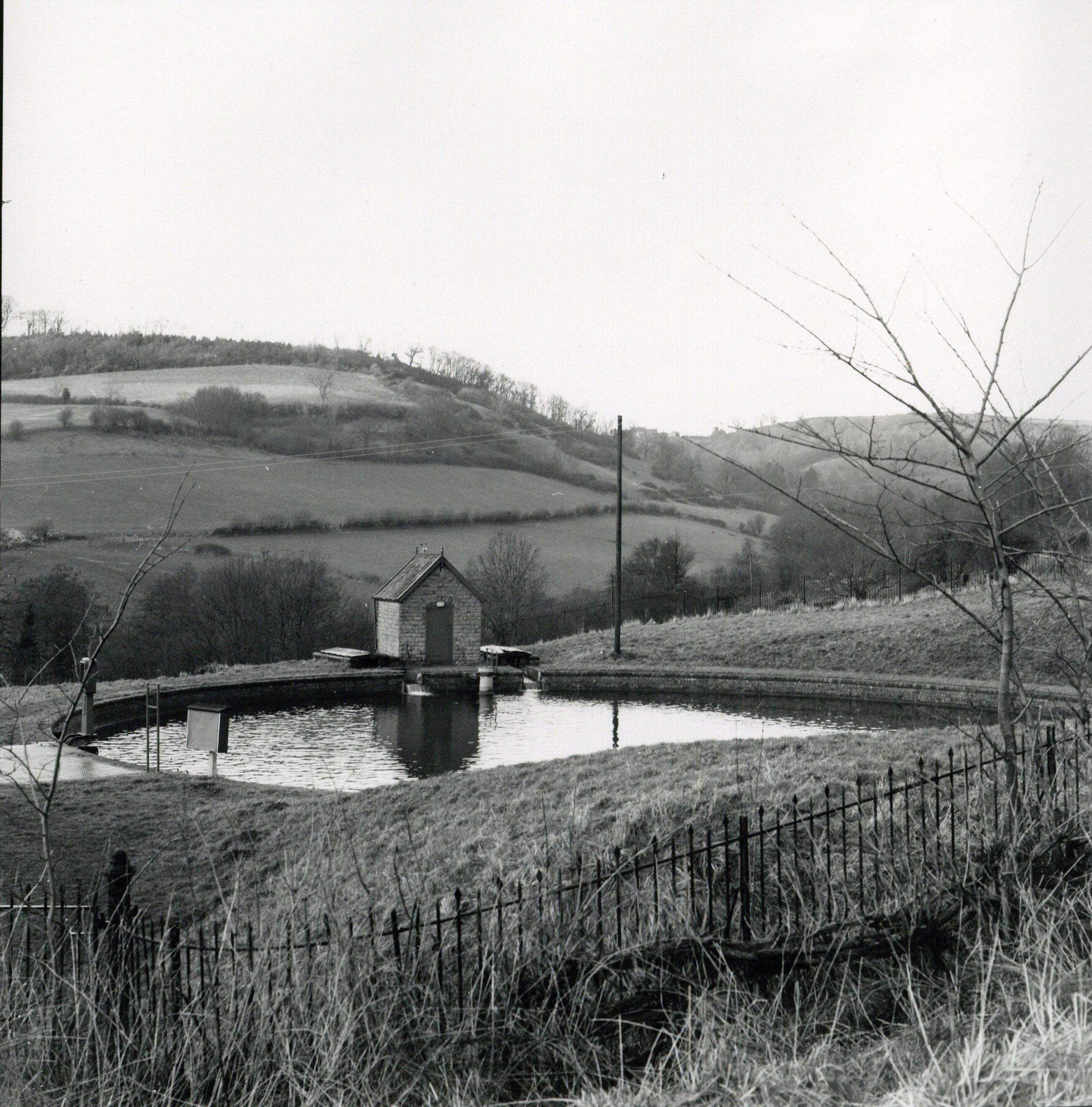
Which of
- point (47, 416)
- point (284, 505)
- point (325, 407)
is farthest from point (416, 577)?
point (325, 407)

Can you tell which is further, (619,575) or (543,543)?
(543,543)

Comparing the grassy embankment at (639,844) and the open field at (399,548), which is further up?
the open field at (399,548)

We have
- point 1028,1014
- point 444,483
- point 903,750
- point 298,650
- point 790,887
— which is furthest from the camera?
point 444,483

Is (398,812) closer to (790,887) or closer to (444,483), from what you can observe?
(790,887)

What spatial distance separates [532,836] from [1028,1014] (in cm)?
400

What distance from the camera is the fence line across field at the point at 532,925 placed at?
403 centimetres

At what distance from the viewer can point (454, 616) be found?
25.3 meters

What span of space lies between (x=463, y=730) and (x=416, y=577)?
8706mm

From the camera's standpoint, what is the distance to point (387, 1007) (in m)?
3.81

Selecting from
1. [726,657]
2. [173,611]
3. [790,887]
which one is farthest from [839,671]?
[173,611]

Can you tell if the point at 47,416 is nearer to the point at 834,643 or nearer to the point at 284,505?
the point at 284,505

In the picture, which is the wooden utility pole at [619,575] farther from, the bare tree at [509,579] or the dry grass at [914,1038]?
the dry grass at [914,1038]

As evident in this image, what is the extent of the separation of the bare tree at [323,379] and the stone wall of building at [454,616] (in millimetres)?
48706

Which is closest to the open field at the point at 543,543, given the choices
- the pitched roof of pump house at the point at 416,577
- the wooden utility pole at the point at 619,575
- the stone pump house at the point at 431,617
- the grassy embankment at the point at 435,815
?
the pitched roof of pump house at the point at 416,577
